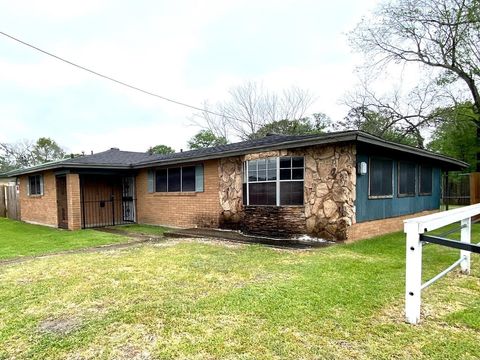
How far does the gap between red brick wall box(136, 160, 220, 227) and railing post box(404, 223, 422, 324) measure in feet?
24.1

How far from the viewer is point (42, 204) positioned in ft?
45.4

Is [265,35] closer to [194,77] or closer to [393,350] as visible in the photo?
[194,77]

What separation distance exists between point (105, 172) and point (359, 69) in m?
14.6

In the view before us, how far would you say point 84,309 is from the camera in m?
3.71

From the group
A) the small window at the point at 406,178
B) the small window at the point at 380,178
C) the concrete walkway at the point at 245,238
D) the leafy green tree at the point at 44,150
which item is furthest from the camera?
the leafy green tree at the point at 44,150

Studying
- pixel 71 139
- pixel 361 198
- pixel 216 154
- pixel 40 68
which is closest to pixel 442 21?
pixel 361 198

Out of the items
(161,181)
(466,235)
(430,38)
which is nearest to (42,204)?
(161,181)

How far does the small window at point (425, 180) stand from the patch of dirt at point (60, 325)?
11569 millimetres

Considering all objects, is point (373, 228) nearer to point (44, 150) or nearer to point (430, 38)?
point (430, 38)

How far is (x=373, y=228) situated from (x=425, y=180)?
4.69 m

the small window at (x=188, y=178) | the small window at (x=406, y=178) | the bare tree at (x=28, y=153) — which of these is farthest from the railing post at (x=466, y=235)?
the bare tree at (x=28, y=153)

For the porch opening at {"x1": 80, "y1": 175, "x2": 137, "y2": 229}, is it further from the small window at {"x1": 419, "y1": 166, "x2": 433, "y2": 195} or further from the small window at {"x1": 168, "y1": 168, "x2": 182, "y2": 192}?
the small window at {"x1": 419, "y1": 166, "x2": 433, "y2": 195}

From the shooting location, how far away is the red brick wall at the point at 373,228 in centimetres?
797

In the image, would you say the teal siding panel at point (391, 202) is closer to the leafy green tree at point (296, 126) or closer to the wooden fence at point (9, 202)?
the leafy green tree at point (296, 126)
